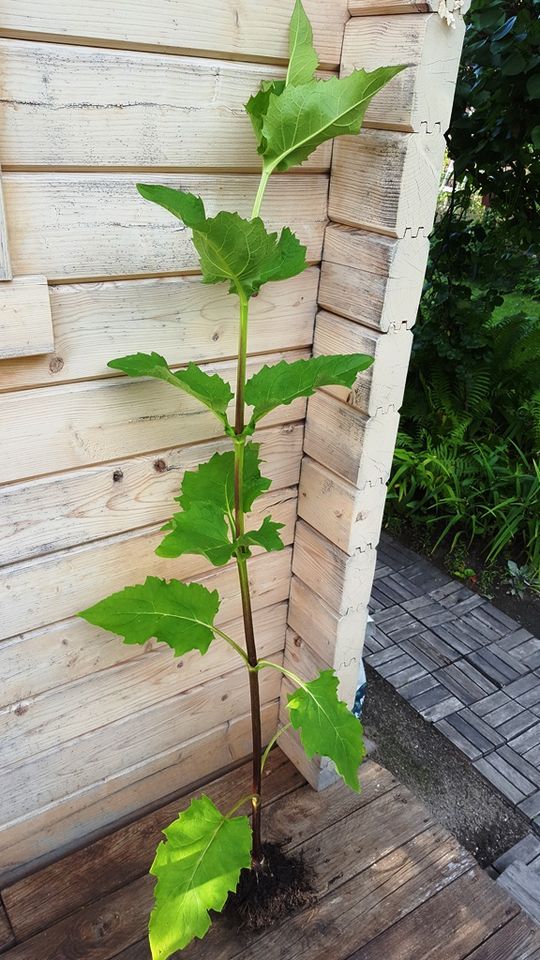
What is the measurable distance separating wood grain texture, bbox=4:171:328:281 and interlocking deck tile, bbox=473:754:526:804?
1852mm

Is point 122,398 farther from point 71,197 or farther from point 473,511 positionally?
point 473,511

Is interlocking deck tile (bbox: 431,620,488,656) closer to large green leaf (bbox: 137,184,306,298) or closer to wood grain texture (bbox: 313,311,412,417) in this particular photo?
wood grain texture (bbox: 313,311,412,417)

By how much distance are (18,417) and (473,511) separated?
2.72 metres

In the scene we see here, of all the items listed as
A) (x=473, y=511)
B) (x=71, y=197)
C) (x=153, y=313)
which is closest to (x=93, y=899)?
(x=153, y=313)

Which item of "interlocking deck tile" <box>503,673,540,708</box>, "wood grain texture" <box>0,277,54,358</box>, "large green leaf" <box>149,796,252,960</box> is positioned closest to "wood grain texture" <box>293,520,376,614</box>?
"large green leaf" <box>149,796,252,960</box>

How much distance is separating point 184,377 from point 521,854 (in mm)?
1699

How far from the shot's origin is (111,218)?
1.20m

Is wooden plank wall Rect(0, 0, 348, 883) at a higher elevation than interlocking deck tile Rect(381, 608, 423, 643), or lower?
higher

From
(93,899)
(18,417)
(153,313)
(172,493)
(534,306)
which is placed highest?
(153,313)

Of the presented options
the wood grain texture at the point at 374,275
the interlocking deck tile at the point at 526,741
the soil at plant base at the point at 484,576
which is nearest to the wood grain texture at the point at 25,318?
the wood grain texture at the point at 374,275

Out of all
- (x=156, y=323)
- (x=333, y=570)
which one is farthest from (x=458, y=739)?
(x=156, y=323)

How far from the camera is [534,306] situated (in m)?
5.80

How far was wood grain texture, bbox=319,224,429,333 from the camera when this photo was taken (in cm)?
135

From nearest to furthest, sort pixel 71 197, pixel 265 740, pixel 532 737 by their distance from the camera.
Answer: pixel 71 197
pixel 265 740
pixel 532 737
